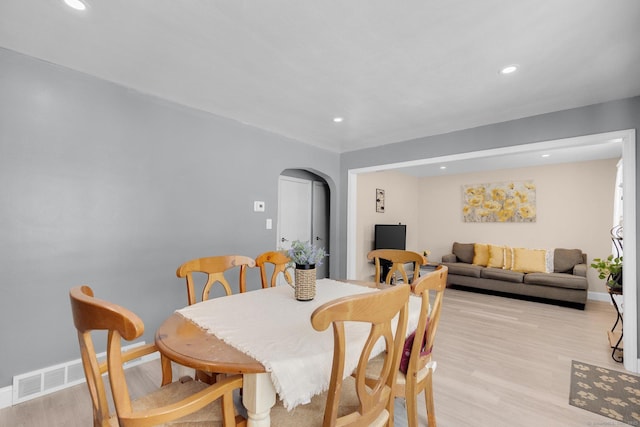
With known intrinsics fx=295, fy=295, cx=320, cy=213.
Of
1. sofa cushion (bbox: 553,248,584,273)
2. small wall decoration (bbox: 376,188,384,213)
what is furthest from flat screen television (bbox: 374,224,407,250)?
sofa cushion (bbox: 553,248,584,273)

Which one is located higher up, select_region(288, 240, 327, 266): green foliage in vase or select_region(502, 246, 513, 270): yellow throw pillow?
select_region(288, 240, 327, 266): green foliage in vase

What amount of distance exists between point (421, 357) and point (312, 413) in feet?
2.34

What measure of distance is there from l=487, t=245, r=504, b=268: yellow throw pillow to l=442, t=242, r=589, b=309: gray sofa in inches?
4.8

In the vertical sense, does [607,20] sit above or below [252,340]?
above

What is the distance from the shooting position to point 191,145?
2951 mm

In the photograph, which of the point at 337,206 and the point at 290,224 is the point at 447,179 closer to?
the point at 337,206

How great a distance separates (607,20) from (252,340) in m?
2.51

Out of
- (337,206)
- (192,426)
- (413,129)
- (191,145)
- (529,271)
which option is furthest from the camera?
(529,271)

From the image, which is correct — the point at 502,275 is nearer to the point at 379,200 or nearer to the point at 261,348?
the point at 379,200

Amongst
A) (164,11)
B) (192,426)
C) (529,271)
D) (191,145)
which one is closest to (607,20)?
(164,11)

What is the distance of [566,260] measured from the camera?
5.00 m

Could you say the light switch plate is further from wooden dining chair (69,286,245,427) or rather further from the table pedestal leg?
the table pedestal leg

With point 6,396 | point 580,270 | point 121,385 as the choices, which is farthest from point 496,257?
point 6,396

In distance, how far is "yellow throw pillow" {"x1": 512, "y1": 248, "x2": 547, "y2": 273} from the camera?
16.4ft
